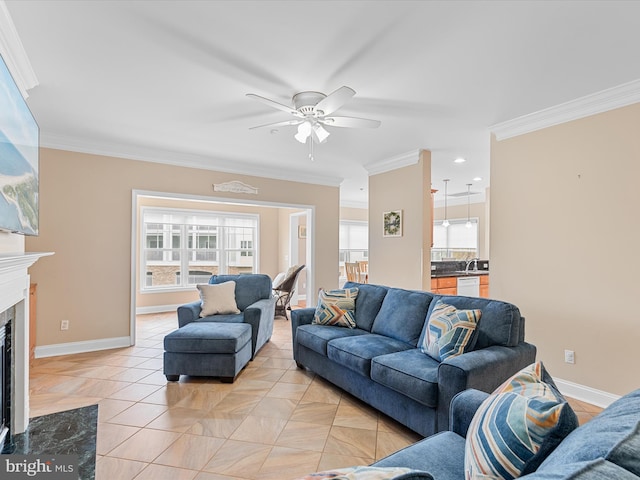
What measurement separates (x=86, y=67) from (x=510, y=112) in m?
3.65

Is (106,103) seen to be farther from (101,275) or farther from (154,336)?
(154,336)

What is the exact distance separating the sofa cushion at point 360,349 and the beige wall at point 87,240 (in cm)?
309

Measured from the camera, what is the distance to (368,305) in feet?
11.1

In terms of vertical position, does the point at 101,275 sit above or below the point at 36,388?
above

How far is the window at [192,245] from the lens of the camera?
6691 mm

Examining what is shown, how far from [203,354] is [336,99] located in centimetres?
256

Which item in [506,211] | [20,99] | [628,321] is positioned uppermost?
[20,99]

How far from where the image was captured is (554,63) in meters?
2.32

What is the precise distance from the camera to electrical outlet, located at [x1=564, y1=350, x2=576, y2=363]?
A: 297 centimetres

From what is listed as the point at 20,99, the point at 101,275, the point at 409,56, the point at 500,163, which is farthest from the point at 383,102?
the point at 101,275

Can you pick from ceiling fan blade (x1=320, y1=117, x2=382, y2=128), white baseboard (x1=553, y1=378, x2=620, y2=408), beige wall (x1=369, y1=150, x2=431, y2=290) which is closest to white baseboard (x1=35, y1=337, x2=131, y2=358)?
beige wall (x1=369, y1=150, x2=431, y2=290)

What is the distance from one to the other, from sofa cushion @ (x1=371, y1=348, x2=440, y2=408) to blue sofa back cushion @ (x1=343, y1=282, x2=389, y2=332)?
2.47 ft

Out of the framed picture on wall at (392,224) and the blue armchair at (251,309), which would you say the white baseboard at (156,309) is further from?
the framed picture on wall at (392,224)

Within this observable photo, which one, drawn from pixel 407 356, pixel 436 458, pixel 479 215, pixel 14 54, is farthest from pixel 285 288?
pixel 479 215
